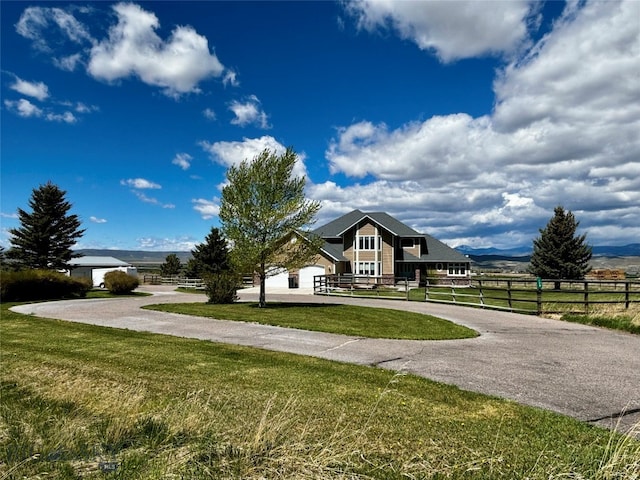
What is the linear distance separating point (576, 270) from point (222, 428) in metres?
49.7

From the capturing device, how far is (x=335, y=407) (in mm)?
5605

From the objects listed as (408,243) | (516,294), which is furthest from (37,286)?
(408,243)

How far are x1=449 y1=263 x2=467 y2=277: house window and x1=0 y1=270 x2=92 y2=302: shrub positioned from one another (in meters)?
37.7

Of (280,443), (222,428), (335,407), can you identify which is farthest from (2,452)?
(335,407)

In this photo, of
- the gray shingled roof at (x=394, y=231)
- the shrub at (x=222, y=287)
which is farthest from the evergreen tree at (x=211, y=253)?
the shrub at (x=222, y=287)

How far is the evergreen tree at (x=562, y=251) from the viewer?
1794 inches

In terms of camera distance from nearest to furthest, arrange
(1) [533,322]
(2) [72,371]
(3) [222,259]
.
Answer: (2) [72,371], (1) [533,322], (3) [222,259]

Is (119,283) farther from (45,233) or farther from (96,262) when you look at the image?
(96,262)

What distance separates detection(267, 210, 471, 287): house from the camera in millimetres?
45531

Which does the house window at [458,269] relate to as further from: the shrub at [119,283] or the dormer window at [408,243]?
the shrub at [119,283]

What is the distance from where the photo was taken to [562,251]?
150 feet

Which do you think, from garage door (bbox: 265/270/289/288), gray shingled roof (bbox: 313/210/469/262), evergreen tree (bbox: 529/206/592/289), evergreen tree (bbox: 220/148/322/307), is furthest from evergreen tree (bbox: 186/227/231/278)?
evergreen tree (bbox: 529/206/592/289)

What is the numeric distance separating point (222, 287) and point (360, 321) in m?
10.2

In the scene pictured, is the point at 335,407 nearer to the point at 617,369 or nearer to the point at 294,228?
the point at 617,369
